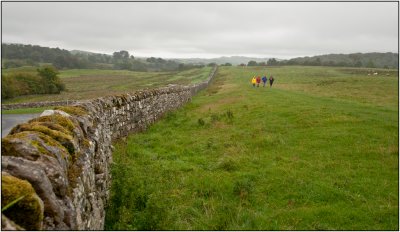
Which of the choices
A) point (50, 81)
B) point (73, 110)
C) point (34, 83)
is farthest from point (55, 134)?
point (50, 81)

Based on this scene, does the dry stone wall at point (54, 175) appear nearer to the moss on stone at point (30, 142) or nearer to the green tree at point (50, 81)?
the moss on stone at point (30, 142)

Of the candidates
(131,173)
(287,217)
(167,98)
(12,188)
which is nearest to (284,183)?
(287,217)

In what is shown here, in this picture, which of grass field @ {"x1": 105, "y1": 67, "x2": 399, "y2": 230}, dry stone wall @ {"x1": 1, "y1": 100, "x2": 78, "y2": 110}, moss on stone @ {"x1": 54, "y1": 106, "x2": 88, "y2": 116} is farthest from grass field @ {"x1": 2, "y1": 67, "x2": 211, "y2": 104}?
moss on stone @ {"x1": 54, "y1": 106, "x2": 88, "y2": 116}

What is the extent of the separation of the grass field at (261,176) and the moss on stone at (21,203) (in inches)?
109

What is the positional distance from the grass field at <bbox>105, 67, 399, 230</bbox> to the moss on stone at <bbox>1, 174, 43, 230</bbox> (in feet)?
9.06

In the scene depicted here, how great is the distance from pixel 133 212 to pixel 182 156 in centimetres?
499

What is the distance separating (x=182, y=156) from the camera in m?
11.3

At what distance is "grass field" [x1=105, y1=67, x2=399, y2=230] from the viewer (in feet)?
22.4

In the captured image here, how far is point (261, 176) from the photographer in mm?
9352

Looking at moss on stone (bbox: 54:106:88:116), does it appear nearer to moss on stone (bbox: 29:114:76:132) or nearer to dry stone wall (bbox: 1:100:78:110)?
moss on stone (bbox: 29:114:76:132)

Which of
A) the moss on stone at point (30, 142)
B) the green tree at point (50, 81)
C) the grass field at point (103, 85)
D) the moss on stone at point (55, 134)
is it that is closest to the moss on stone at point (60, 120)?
the moss on stone at point (55, 134)

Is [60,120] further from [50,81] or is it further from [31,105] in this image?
[50,81]

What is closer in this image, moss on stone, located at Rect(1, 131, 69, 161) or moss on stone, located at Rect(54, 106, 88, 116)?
moss on stone, located at Rect(1, 131, 69, 161)

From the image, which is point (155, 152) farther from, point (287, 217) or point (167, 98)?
point (167, 98)
